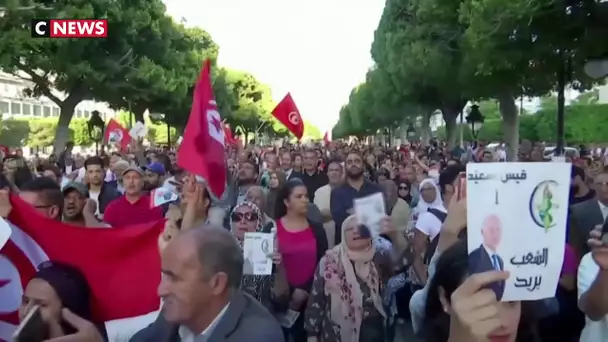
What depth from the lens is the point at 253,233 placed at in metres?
5.88

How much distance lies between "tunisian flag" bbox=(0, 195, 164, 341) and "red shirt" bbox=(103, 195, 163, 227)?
233cm

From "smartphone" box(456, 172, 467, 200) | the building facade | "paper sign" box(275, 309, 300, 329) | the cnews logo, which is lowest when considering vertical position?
"paper sign" box(275, 309, 300, 329)

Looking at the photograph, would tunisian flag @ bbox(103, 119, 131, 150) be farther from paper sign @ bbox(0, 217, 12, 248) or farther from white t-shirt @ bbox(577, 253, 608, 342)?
white t-shirt @ bbox(577, 253, 608, 342)

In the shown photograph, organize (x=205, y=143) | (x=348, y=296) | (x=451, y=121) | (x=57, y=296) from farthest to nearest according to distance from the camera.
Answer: (x=451, y=121), (x=205, y=143), (x=348, y=296), (x=57, y=296)

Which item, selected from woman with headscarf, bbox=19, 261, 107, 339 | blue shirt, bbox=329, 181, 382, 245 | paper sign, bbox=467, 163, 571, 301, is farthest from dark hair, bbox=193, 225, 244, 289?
blue shirt, bbox=329, 181, 382, 245

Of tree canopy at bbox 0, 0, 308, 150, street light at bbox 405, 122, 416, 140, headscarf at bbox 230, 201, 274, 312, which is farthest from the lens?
street light at bbox 405, 122, 416, 140

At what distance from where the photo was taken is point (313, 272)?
6.44 metres

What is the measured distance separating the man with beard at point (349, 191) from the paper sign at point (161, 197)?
167cm

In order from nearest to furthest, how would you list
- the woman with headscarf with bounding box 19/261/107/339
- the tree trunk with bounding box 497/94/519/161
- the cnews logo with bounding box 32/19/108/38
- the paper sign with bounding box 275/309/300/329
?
the woman with headscarf with bounding box 19/261/107/339 → the paper sign with bounding box 275/309/300/329 → the cnews logo with bounding box 32/19/108/38 → the tree trunk with bounding box 497/94/519/161

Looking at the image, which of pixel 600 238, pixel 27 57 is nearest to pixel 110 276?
pixel 600 238

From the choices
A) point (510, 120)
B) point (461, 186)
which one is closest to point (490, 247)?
point (461, 186)

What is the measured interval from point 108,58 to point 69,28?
4389 mm

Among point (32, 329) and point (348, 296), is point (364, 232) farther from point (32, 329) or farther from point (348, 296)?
point (32, 329)

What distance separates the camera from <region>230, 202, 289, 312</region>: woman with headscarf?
5.97 metres
